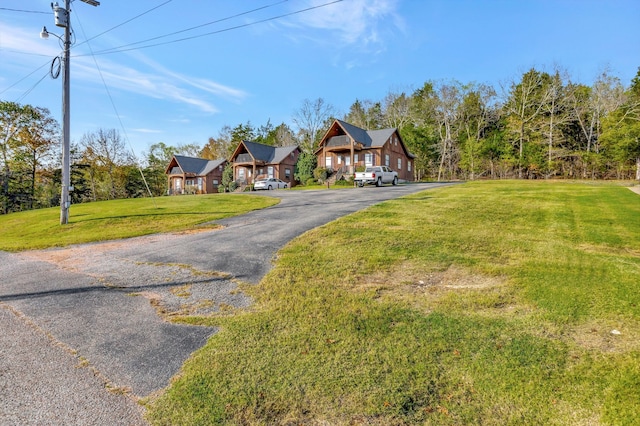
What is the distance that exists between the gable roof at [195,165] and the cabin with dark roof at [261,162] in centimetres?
773

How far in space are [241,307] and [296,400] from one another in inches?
83.6

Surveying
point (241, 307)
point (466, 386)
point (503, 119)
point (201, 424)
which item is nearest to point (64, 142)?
point (241, 307)

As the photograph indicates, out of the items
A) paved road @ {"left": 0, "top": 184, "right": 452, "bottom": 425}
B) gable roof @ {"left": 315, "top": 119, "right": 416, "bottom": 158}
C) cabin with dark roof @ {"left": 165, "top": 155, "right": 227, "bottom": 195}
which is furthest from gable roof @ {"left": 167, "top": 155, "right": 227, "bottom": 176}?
paved road @ {"left": 0, "top": 184, "right": 452, "bottom": 425}

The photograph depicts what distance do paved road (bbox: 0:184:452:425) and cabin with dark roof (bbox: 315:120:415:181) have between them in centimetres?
2987

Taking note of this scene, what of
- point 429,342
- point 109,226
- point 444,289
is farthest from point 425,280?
point 109,226

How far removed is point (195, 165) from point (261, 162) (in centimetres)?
1683

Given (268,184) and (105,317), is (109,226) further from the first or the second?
(268,184)

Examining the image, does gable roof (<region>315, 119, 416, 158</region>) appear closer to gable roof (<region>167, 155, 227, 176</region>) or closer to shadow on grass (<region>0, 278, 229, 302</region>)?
gable roof (<region>167, 155, 227, 176</region>)

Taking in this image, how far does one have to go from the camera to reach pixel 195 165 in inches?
2147

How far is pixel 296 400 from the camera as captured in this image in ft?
8.80

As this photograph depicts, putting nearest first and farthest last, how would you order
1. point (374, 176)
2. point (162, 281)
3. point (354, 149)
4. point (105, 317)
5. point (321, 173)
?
point (105, 317), point (162, 281), point (374, 176), point (354, 149), point (321, 173)

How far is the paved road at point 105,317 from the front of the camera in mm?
2752

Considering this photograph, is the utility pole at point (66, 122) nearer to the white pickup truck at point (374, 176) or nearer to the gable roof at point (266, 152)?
the white pickup truck at point (374, 176)

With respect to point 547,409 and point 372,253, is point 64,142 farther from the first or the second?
point 547,409
